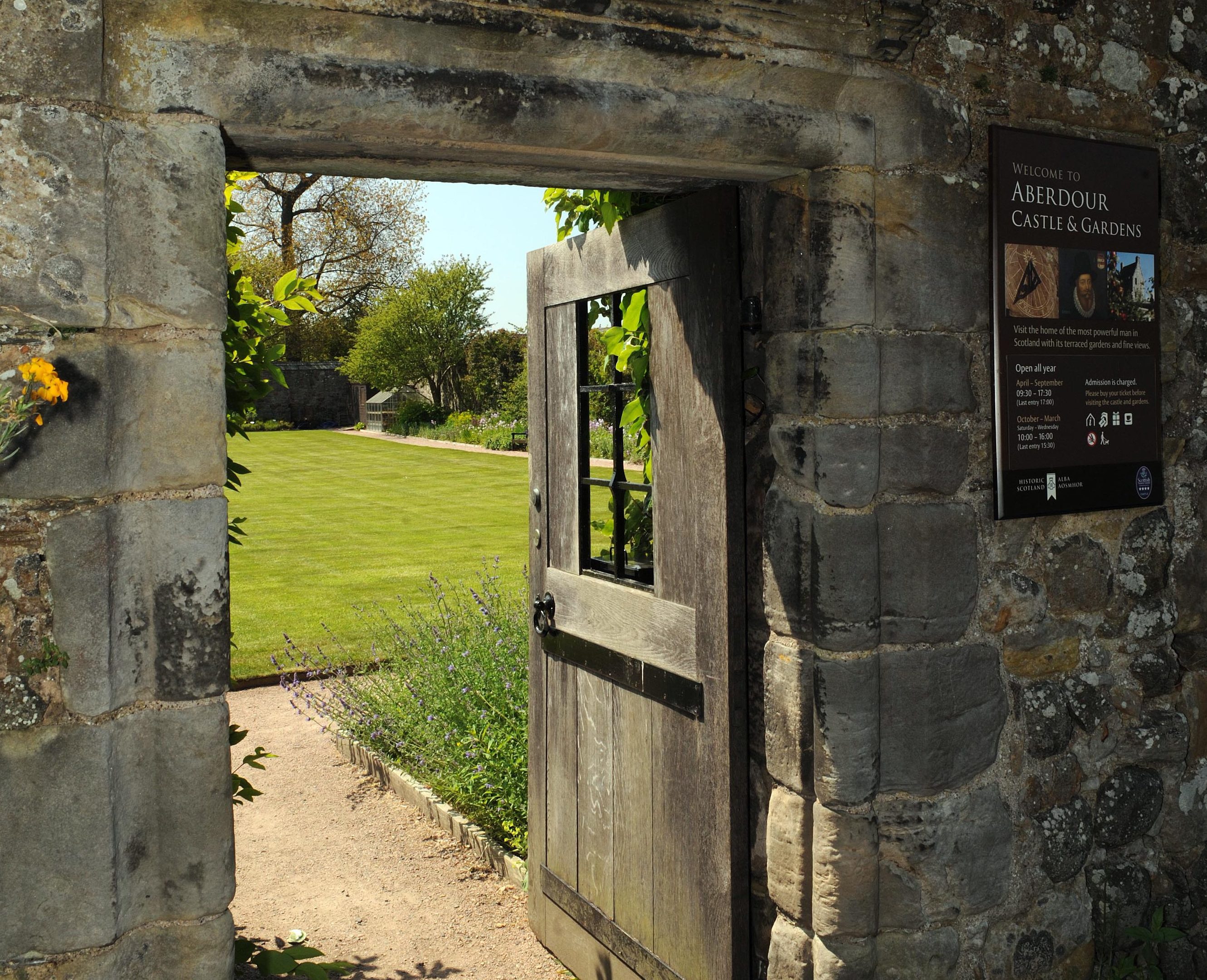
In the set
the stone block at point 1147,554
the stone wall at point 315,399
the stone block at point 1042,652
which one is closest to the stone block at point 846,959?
the stone block at point 1042,652

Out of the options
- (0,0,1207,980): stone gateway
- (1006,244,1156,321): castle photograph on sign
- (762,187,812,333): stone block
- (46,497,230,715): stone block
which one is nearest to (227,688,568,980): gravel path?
(0,0,1207,980): stone gateway

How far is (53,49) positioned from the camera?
1933 millimetres

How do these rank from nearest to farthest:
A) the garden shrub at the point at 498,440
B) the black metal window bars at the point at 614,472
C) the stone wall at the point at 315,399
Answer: the black metal window bars at the point at 614,472, the garden shrub at the point at 498,440, the stone wall at the point at 315,399

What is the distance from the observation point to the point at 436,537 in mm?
12555

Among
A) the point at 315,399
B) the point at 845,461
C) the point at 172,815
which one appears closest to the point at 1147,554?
the point at 845,461

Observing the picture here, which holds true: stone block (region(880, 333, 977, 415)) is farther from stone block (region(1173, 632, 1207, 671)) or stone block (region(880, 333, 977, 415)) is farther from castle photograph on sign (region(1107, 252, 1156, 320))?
stone block (region(1173, 632, 1207, 671))

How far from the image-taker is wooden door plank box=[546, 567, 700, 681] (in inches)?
125

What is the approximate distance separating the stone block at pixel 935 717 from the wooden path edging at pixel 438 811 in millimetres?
2234

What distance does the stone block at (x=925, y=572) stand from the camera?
9.00 feet

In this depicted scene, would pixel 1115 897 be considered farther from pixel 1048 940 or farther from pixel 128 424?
pixel 128 424

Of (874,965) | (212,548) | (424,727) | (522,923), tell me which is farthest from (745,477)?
(424,727)

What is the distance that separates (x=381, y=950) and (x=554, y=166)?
293 cm

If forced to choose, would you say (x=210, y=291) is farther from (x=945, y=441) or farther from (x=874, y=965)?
(x=874, y=965)

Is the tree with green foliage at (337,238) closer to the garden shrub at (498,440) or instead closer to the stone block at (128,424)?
the garden shrub at (498,440)
